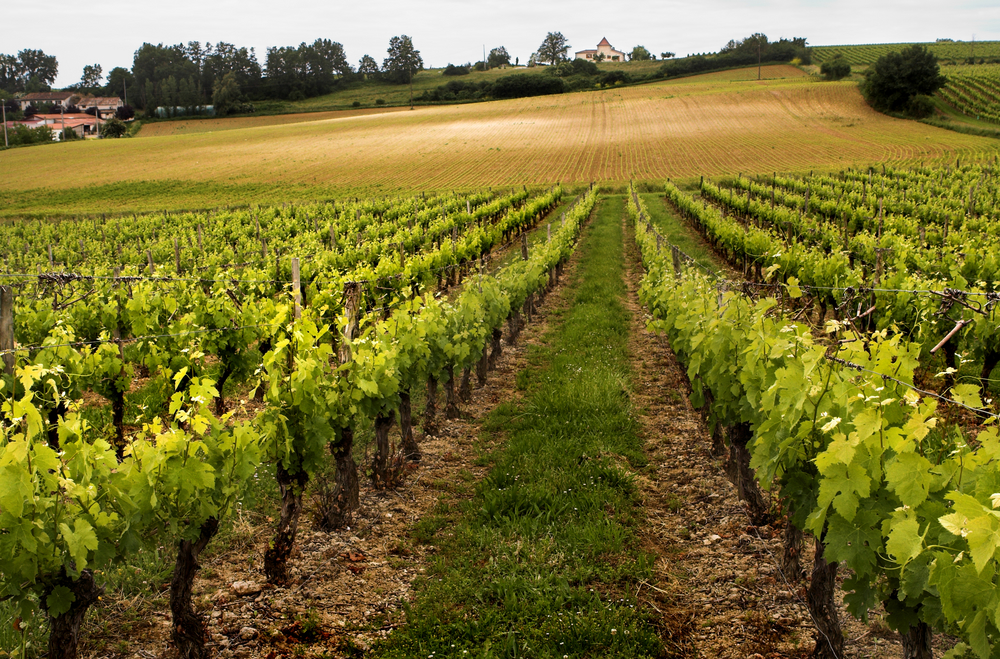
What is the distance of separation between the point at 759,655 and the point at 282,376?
12.0 ft

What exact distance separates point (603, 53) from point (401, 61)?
259ft

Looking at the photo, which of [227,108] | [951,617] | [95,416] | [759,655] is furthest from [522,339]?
[227,108]

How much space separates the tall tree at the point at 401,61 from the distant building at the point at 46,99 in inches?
2060

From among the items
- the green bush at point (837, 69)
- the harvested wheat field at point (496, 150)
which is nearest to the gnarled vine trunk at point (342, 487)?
the harvested wheat field at point (496, 150)

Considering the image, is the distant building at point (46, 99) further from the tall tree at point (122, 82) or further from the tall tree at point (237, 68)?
the tall tree at point (237, 68)

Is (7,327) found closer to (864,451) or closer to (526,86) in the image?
(864,451)

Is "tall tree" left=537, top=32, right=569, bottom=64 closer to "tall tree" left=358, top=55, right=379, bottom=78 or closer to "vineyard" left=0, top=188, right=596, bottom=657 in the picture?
"tall tree" left=358, top=55, right=379, bottom=78

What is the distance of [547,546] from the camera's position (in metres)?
4.84

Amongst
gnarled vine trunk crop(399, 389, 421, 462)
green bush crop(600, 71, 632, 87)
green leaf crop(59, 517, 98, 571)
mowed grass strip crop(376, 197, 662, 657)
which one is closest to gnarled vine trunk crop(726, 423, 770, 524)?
mowed grass strip crop(376, 197, 662, 657)

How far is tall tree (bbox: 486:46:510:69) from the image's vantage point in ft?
423

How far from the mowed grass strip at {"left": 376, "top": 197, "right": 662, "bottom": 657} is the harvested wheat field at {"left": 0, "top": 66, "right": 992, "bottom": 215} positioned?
3460 centimetres

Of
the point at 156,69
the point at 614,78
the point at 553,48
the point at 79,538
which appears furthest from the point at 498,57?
the point at 79,538

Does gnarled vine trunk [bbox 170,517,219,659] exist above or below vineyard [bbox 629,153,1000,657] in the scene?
below

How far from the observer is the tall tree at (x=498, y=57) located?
129 m
